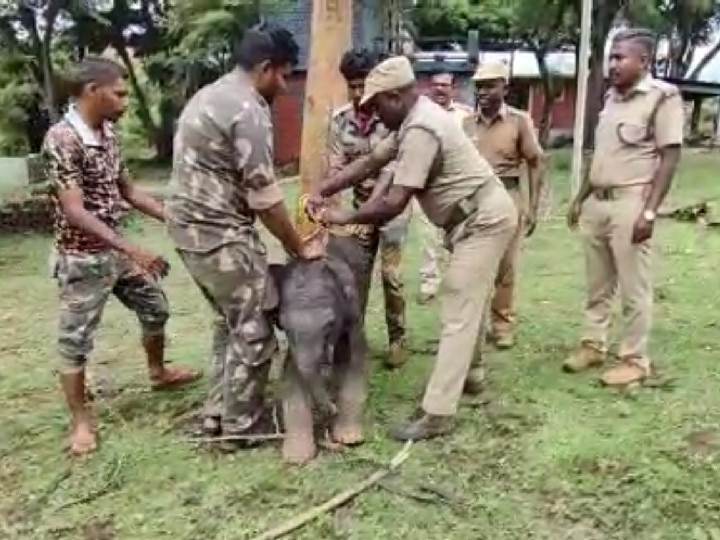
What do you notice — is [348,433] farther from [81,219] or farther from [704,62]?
[704,62]

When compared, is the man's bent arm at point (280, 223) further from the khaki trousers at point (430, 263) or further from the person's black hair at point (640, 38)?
the khaki trousers at point (430, 263)

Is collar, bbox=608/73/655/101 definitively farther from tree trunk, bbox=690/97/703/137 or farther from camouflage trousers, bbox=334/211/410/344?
tree trunk, bbox=690/97/703/137

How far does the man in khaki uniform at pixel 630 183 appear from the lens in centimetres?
462

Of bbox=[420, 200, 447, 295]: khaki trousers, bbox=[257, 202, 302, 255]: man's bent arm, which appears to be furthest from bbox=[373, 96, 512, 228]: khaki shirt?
bbox=[420, 200, 447, 295]: khaki trousers

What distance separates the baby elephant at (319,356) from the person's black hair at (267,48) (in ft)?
2.91

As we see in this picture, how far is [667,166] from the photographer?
4590mm

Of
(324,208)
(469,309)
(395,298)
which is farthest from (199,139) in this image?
(395,298)

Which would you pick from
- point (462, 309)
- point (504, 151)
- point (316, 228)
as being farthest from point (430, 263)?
point (462, 309)

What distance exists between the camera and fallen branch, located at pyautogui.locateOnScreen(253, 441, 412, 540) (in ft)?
11.8

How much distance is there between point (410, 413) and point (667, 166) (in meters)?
1.64

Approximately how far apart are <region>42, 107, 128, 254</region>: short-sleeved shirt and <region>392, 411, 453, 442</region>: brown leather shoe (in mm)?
1484

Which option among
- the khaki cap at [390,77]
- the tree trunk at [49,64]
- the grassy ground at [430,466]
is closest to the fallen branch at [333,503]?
the grassy ground at [430,466]

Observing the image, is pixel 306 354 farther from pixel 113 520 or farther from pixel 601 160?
pixel 601 160

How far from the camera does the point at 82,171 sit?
4.18m
